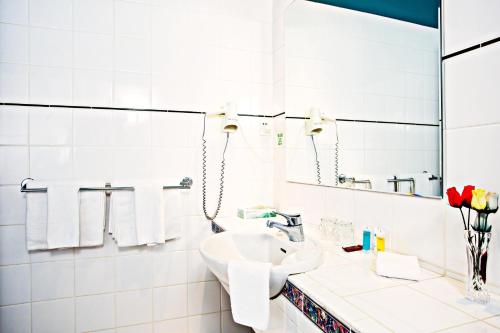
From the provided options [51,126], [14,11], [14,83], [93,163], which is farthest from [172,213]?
[14,11]

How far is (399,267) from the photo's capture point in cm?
86

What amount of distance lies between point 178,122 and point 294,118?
0.68 m

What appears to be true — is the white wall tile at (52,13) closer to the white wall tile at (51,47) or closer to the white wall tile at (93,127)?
the white wall tile at (51,47)

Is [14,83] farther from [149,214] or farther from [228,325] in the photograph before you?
[228,325]

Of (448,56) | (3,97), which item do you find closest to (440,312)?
(448,56)

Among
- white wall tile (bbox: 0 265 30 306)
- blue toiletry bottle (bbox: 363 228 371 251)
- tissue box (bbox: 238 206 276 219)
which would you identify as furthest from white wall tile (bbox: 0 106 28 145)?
blue toiletry bottle (bbox: 363 228 371 251)

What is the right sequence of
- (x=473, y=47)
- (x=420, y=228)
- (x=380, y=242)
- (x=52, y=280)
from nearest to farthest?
(x=473, y=47) → (x=420, y=228) → (x=380, y=242) → (x=52, y=280)

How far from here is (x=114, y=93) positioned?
160 cm

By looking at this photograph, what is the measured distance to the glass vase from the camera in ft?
2.33

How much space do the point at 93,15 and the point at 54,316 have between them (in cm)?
159

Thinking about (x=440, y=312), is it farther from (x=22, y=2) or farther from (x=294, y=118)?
(x=22, y=2)

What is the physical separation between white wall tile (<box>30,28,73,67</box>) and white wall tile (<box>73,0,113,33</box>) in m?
0.09

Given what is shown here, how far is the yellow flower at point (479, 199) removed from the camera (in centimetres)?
70

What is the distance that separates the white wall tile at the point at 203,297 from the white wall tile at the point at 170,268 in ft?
0.29
